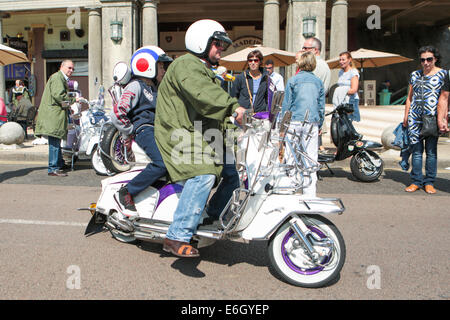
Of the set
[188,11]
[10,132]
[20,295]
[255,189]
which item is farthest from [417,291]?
[188,11]

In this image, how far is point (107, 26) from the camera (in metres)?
15.1

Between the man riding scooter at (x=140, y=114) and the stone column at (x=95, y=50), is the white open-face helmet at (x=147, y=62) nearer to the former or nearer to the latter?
the man riding scooter at (x=140, y=114)

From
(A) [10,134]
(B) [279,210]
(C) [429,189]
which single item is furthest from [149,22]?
(B) [279,210]

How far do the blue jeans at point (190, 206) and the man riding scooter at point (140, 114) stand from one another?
16.0 inches

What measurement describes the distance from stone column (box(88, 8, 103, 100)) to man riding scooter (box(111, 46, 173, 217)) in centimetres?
1255

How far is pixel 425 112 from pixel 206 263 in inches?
166

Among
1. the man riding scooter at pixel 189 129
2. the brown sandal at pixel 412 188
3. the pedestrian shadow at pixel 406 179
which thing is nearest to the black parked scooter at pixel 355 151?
the pedestrian shadow at pixel 406 179

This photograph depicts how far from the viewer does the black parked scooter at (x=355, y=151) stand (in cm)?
711

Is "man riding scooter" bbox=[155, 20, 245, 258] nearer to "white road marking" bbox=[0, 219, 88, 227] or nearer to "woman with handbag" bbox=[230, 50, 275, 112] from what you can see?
"white road marking" bbox=[0, 219, 88, 227]

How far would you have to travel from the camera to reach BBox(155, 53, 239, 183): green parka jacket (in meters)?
3.09

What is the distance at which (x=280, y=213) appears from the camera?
3.04m

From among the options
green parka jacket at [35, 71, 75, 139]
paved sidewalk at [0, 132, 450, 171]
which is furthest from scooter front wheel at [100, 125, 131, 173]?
paved sidewalk at [0, 132, 450, 171]

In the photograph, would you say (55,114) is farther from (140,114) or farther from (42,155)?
(140,114)
